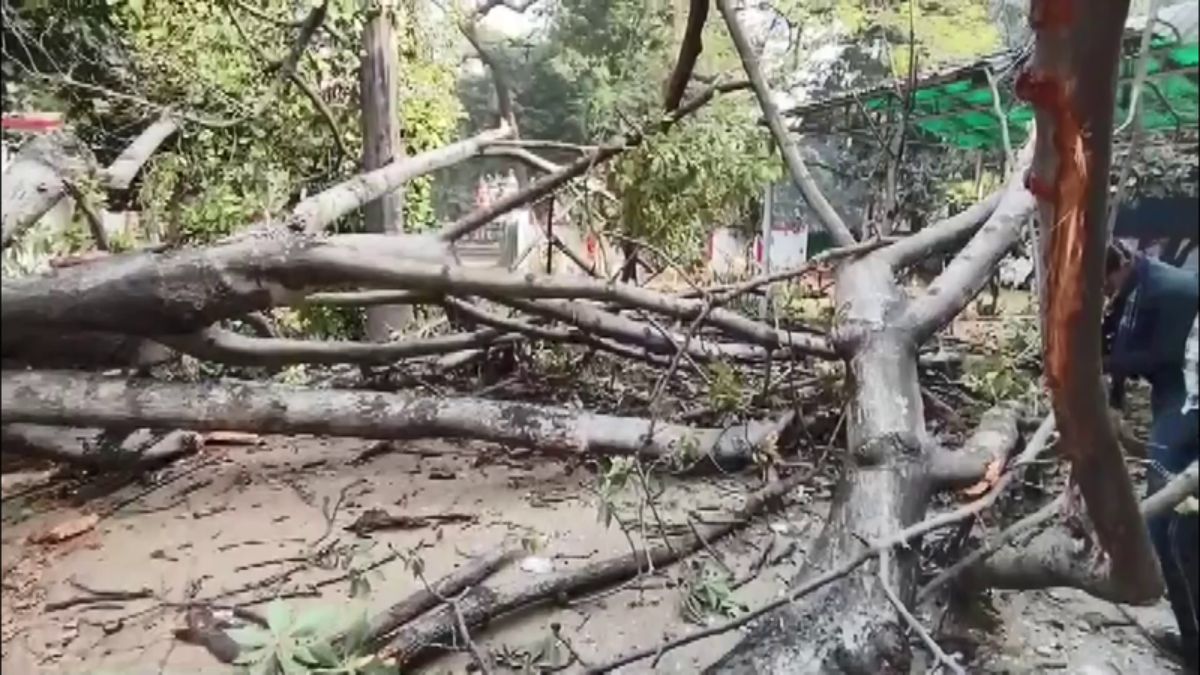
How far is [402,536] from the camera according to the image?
854 mm

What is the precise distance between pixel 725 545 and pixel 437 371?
1.18ft

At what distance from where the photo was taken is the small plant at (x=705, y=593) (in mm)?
951

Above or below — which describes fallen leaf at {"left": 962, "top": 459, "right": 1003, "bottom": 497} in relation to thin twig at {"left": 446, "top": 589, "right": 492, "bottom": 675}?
above

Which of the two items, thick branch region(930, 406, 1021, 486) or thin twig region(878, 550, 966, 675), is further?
thick branch region(930, 406, 1021, 486)

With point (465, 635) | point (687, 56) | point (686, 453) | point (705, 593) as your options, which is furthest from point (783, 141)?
point (465, 635)

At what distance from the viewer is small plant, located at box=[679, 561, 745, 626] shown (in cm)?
95

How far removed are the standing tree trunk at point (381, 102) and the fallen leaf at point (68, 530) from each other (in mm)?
269

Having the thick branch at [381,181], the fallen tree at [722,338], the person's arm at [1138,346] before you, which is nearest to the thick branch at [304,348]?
the fallen tree at [722,338]

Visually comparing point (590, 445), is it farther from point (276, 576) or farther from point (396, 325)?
point (276, 576)

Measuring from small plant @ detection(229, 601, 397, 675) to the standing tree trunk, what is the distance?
0.79ft

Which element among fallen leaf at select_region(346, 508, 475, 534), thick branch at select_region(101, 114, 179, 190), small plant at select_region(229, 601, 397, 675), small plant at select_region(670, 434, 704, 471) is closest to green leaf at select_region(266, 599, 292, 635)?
small plant at select_region(229, 601, 397, 675)

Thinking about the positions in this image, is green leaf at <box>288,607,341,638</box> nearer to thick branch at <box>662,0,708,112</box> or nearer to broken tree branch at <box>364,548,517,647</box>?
broken tree branch at <box>364,548,517,647</box>

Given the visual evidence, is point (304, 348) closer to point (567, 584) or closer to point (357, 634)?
point (357, 634)

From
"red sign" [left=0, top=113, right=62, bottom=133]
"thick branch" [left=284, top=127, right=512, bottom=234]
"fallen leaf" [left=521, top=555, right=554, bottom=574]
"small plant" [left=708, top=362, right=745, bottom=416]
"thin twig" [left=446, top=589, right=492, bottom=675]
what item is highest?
"red sign" [left=0, top=113, right=62, bottom=133]
